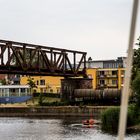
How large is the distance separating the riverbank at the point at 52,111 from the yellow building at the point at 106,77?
192 feet

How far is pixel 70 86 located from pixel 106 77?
52.1 m

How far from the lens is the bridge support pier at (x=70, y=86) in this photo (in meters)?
130

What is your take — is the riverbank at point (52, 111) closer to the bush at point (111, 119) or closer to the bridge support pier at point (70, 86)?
the bridge support pier at point (70, 86)

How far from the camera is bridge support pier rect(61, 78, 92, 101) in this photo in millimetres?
129625

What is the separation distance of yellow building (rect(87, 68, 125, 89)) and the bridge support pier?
45.3 metres

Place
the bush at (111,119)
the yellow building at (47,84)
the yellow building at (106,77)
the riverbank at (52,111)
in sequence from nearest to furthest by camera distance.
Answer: the bush at (111,119) → the riverbank at (52,111) → the yellow building at (106,77) → the yellow building at (47,84)

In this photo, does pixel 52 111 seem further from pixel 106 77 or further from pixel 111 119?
pixel 106 77

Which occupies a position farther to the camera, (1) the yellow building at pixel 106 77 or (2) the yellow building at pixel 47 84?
(2) the yellow building at pixel 47 84

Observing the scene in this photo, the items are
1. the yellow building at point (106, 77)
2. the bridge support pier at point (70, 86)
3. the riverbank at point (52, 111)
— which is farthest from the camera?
the yellow building at point (106, 77)

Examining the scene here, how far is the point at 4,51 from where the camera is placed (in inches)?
4055

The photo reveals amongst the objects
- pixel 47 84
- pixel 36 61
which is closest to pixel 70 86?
pixel 36 61

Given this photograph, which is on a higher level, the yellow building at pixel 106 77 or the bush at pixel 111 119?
the yellow building at pixel 106 77

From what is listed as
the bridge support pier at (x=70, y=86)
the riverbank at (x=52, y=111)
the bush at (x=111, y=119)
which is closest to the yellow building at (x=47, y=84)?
the bridge support pier at (x=70, y=86)

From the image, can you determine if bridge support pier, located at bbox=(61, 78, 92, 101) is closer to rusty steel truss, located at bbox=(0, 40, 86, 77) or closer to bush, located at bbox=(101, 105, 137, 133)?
rusty steel truss, located at bbox=(0, 40, 86, 77)
